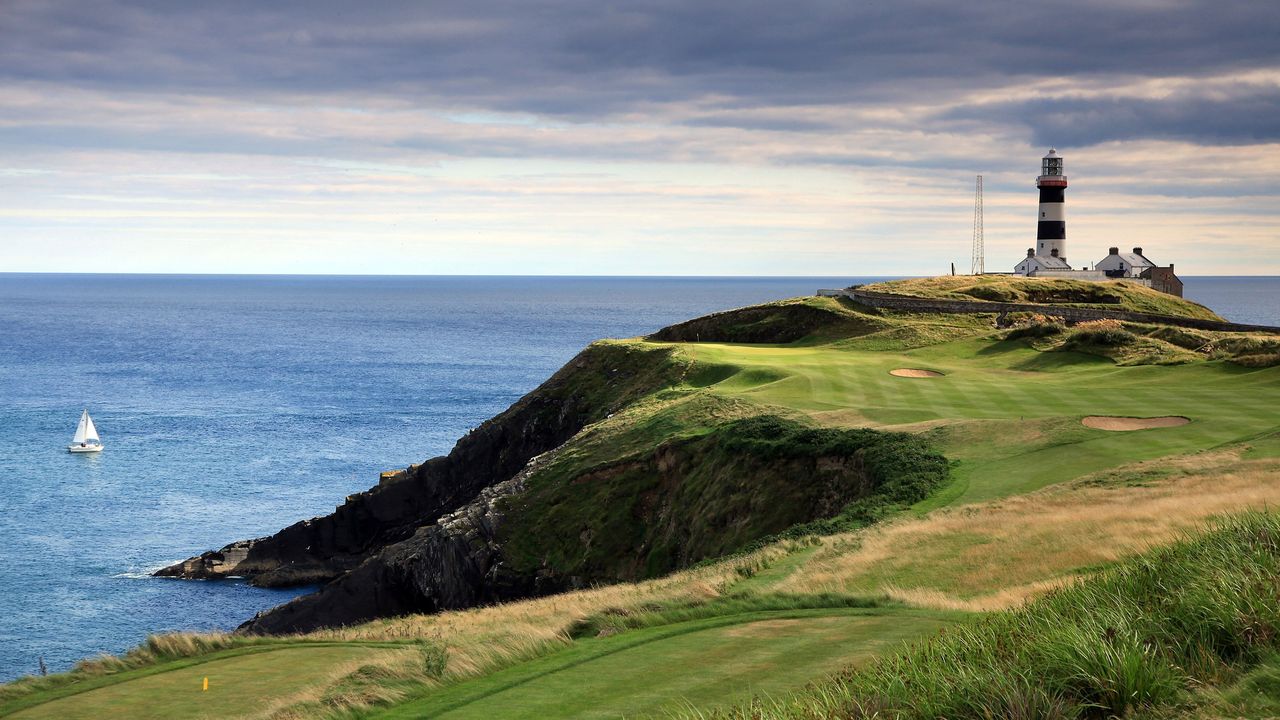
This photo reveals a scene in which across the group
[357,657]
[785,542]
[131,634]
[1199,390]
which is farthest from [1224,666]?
[131,634]

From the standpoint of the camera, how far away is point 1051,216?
96.5 metres

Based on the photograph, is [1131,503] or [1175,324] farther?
[1175,324]

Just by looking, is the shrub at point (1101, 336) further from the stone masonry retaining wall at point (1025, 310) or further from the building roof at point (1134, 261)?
the building roof at point (1134, 261)

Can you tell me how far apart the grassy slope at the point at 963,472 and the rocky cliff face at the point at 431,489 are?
5.00 m

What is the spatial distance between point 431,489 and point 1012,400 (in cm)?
3037

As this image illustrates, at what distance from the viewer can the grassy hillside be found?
244ft

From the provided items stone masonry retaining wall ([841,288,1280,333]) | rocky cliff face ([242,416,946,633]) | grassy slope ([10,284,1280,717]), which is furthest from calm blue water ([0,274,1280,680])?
stone masonry retaining wall ([841,288,1280,333])

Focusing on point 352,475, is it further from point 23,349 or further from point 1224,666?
point 23,349

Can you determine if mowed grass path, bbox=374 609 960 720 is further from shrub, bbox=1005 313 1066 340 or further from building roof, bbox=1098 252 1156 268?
building roof, bbox=1098 252 1156 268

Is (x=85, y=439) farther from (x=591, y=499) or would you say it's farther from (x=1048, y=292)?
(x=1048, y=292)

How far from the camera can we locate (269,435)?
88062mm

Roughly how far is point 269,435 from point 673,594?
247ft

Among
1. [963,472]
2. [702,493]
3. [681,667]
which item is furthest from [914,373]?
[681,667]

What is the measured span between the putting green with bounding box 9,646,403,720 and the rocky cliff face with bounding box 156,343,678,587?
3463 cm
